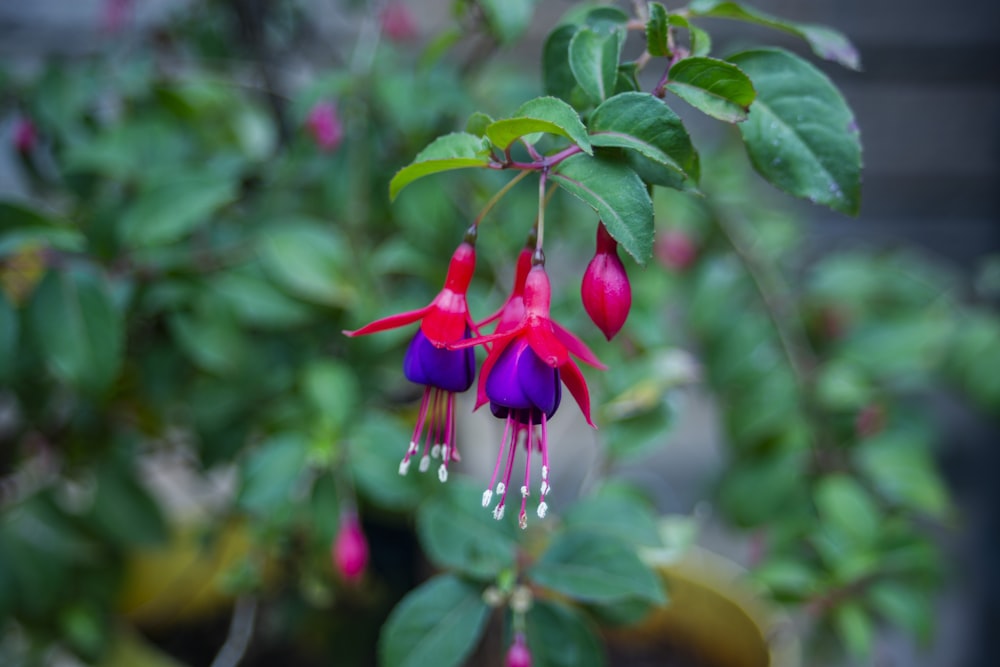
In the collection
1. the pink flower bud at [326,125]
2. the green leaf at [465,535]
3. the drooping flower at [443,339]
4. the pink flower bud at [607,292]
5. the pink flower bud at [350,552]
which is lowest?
the pink flower bud at [350,552]

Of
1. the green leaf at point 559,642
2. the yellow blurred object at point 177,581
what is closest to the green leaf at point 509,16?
the green leaf at point 559,642

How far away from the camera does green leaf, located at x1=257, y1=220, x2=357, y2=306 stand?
698 mm

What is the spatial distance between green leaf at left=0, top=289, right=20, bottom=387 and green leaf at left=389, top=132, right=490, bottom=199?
1.49 feet

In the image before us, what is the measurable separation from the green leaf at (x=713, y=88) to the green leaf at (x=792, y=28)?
5 centimetres

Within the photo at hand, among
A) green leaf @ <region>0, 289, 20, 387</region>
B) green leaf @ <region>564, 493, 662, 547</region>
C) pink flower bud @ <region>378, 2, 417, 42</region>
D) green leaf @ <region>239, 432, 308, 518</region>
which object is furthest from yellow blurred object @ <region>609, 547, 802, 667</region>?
pink flower bud @ <region>378, 2, 417, 42</region>

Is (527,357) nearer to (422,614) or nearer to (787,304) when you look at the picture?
(422,614)

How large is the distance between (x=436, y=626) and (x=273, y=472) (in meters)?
0.21

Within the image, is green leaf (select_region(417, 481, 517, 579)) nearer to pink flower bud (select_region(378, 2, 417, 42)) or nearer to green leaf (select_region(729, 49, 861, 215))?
green leaf (select_region(729, 49, 861, 215))

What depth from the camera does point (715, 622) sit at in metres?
0.86

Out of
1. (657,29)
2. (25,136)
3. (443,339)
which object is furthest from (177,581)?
(657,29)

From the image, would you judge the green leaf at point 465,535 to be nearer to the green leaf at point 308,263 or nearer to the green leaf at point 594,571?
the green leaf at point 594,571

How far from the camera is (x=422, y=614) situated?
483 millimetres

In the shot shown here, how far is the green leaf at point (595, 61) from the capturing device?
359mm

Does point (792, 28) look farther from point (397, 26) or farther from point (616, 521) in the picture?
point (397, 26)
